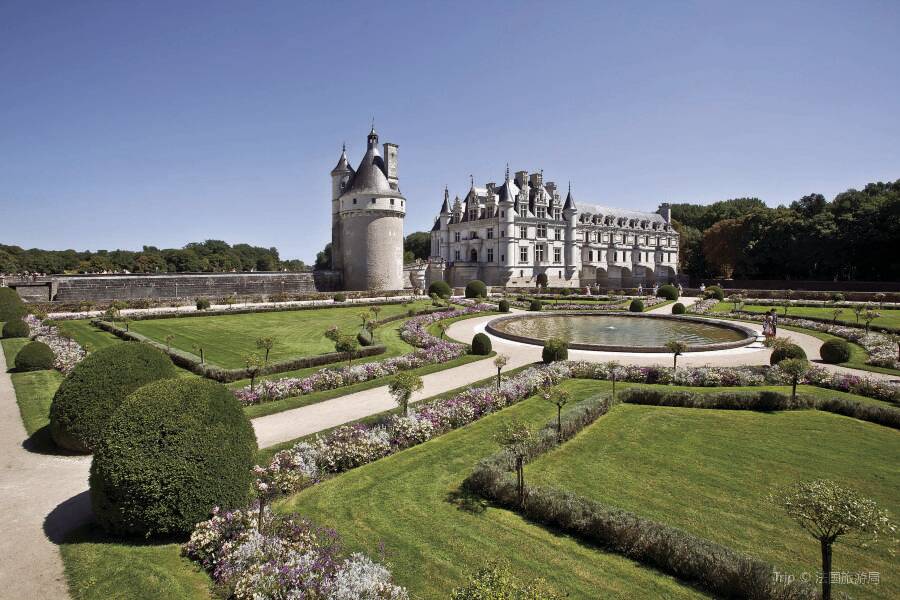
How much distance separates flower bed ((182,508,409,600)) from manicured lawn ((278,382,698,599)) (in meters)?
0.53

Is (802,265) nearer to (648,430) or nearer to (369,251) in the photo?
(369,251)

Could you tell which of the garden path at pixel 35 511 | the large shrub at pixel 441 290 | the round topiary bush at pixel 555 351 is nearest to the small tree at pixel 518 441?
the garden path at pixel 35 511

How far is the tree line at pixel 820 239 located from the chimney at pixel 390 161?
1701 inches

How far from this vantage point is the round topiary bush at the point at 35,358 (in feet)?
49.8

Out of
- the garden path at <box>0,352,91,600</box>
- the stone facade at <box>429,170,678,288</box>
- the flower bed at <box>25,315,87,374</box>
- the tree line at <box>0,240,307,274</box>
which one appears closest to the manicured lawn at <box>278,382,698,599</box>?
the garden path at <box>0,352,91,600</box>

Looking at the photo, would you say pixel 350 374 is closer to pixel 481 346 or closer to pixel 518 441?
pixel 481 346

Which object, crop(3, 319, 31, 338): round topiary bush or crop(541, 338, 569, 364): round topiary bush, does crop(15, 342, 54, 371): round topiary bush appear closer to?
crop(3, 319, 31, 338): round topiary bush

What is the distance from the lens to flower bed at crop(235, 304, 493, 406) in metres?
12.5

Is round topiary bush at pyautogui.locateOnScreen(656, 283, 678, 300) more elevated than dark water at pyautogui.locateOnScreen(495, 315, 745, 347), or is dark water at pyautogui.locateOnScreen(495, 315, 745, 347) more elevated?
round topiary bush at pyautogui.locateOnScreen(656, 283, 678, 300)

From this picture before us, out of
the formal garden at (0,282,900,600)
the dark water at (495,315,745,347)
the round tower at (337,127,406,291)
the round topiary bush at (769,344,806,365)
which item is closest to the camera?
the formal garden at (0,282,900,600)

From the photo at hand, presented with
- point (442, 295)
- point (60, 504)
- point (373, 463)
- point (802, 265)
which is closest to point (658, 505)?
point (373, 463)

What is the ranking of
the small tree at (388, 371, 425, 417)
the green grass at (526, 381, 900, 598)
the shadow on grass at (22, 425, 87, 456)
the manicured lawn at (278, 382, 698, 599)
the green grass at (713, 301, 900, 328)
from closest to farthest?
1. the manicured lawn at (278, 382, 698, 599)
2. the green grass at (526, 381, 900, 598)
3. the shadow on grass at (22, 425, 87, 456)
4. the small tree at (388, 371, 425, 417)
5. the green grass at (713, 301, 900, 328)

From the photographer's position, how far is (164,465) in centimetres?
584

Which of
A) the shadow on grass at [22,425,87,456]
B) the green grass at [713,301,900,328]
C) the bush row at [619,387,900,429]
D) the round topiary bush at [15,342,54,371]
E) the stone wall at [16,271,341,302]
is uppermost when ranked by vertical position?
the stone wall at [16,271,341,302]
